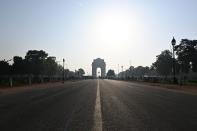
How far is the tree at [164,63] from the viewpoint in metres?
159

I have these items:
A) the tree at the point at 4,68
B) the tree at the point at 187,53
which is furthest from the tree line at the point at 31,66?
the tree at the point at 187,53

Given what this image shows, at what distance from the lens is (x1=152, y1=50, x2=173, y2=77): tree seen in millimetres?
159375

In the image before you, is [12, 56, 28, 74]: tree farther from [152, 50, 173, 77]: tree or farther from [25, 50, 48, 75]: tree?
[152, 50, 173, 77]: tree

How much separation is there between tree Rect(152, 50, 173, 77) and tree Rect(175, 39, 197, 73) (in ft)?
86.5

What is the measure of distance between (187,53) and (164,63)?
111 ft

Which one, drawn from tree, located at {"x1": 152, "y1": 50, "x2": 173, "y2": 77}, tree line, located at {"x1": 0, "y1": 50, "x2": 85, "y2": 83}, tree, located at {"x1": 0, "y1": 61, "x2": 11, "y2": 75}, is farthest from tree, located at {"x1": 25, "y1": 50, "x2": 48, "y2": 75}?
tree, located at {"x1": 152, "y1": 50, "x2": 173, "y2": 77}

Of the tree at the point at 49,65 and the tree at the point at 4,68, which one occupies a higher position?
the tree at the point at 49,65

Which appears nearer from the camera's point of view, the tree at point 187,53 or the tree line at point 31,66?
the tree line at point 31,66

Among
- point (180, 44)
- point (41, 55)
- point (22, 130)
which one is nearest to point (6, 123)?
point (22, 130)

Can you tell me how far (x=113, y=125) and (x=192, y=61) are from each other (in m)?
118

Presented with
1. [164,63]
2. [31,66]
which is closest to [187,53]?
[164,63]

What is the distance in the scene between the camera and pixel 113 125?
1126 cm

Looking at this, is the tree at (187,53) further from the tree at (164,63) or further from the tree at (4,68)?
the tree at (4,68)

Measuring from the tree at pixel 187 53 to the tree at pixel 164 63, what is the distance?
2637cm
